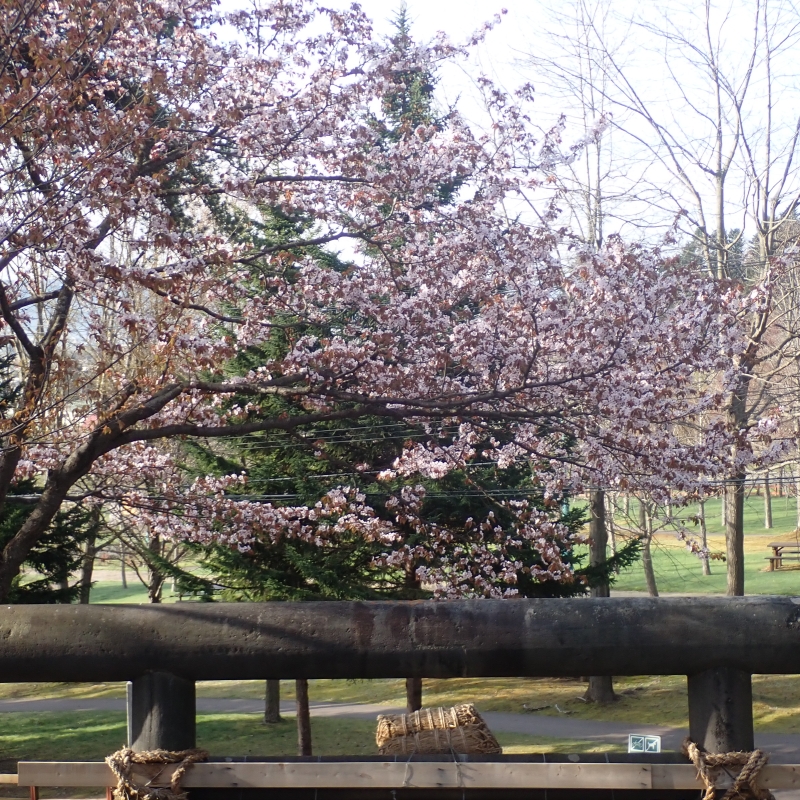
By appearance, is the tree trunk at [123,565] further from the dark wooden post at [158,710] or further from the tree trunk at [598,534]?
the dark wooden post at [158,710]

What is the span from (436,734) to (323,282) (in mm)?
4236

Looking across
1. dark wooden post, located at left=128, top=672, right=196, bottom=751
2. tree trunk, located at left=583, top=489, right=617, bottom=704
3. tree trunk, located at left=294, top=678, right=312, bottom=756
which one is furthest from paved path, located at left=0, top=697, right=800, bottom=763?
dark wooden post, located at left=128, top=672, right=196, bottom=751

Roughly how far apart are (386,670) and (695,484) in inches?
283

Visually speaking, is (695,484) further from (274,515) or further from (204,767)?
(204,767)

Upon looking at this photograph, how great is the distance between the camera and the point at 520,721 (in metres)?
18.2

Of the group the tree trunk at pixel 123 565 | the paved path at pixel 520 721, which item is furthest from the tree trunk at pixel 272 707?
the tree trunk at pixel 123 565

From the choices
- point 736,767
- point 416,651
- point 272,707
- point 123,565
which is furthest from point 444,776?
point 123,565

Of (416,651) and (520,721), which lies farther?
(520,721)

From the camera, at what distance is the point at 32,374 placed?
6.20 metres

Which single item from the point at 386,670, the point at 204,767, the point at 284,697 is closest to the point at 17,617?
the point at 204,767

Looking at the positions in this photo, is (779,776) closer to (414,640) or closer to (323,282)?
(414,640)

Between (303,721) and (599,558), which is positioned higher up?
(599,558)

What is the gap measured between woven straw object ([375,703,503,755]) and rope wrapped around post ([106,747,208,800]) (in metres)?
5.26

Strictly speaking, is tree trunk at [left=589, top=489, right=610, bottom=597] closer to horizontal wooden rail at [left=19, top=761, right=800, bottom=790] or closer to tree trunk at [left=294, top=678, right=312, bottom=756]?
tree trunk at [left=294, top=678, right=312, bottom=756]
